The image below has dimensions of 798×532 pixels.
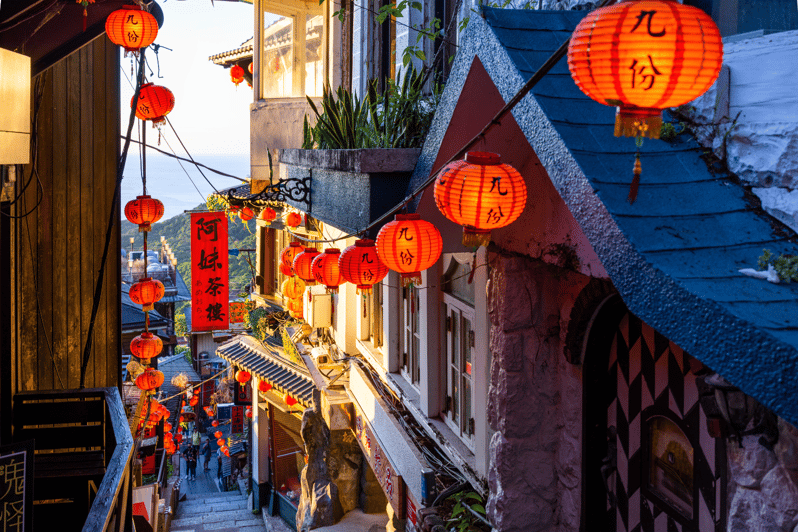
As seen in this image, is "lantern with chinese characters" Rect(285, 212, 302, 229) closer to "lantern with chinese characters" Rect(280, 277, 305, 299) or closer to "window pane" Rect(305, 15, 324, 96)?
"lantern with chinese characters" Rect(280, 277, 305, 299)

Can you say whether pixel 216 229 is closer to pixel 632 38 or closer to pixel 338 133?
pixel 338 133

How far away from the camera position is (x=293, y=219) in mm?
16797

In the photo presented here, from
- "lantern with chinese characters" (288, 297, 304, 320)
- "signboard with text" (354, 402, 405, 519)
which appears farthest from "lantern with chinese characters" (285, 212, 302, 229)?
"signboard with text" (354, 402, 405, 519)

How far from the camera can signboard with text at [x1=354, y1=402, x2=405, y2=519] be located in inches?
340

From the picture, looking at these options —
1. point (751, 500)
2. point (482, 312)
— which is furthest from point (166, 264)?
point (751, 500)

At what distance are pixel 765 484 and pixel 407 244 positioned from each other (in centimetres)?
324

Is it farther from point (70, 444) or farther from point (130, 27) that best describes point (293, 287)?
point (70, 444)

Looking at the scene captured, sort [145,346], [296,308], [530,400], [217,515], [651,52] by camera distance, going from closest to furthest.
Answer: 1. [651,52]
2. [530,400]
3. [145,346]
4. [296,308]
5. [217,515]

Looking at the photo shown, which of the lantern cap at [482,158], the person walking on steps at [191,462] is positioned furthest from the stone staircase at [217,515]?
the lantern cap at [482,158]

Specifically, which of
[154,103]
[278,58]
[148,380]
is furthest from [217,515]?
[154,103]

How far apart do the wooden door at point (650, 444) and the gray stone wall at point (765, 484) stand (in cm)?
52

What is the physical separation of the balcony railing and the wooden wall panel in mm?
834

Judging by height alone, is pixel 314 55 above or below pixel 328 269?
above

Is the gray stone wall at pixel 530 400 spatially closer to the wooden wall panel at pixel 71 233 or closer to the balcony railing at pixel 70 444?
the balcony railing at pixel 70 444
